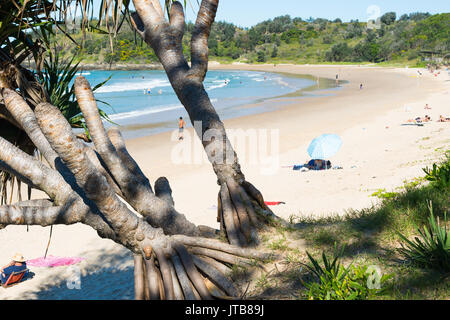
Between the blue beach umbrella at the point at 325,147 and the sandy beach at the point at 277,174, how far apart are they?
69cm

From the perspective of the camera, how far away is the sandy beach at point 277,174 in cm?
842

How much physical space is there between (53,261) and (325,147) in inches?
333

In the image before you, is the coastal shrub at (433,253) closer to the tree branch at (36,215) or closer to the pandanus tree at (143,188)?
the pandanus tree at (143,188)

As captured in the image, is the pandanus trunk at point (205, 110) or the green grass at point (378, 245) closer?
the green grass at point (378, 245)

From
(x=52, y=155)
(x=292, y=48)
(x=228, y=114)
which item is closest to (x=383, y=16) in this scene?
(x=292, y=48)

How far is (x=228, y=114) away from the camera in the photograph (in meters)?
31.3

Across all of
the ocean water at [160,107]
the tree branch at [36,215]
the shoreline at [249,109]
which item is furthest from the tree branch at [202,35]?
the shoreline at [249,109]

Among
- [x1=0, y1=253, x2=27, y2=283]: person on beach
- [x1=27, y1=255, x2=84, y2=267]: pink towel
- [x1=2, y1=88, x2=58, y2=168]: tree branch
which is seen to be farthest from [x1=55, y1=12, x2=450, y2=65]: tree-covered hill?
[x1=2, y1=88, x2=58, y2=168]: tree branch

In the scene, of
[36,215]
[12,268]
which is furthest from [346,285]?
[12,268]

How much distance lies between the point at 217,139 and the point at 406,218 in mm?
2205

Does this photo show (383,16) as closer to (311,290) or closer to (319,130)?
(319,130)

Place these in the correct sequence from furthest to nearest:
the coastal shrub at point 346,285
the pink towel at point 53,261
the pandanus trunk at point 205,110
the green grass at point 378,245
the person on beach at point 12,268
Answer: the pink towel at point 53,261, the person on beach at point 12,268, the pandanus trunk at point 205,110, the green grass at point 378,245, the coastal shrub at point 346,285

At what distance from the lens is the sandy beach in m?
8.42

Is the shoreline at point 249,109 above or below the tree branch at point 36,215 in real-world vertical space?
below
